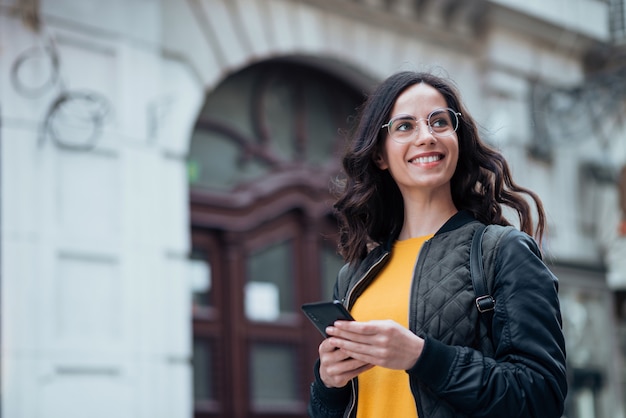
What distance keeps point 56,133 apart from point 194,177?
1.81m

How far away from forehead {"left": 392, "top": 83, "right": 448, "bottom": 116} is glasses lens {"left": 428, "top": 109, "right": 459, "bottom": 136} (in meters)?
0.02

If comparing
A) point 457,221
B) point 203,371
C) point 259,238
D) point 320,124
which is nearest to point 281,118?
point 320,124

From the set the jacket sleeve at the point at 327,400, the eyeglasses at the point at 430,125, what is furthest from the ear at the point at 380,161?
the jacket sleeve at the point at 327,400

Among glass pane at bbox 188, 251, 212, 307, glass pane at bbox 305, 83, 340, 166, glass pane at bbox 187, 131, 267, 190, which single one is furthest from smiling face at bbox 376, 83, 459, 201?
glass pane at bbox 305, 83, 340, 166

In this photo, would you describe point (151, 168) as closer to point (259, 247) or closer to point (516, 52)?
point (259, 247)

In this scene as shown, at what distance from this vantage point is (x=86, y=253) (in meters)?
7.12

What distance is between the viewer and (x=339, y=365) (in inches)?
95.6

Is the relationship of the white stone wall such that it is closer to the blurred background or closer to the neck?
the blurred background

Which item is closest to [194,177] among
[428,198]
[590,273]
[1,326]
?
[1,326]

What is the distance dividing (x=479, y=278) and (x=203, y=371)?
6331 millimetres

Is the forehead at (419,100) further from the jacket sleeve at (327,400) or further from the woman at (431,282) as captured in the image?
the jacket sleeve at (327,400)

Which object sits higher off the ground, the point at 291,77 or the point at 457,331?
the point at 291,77

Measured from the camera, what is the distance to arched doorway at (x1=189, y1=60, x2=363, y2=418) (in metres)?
8.62

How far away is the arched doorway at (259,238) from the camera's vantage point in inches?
339
